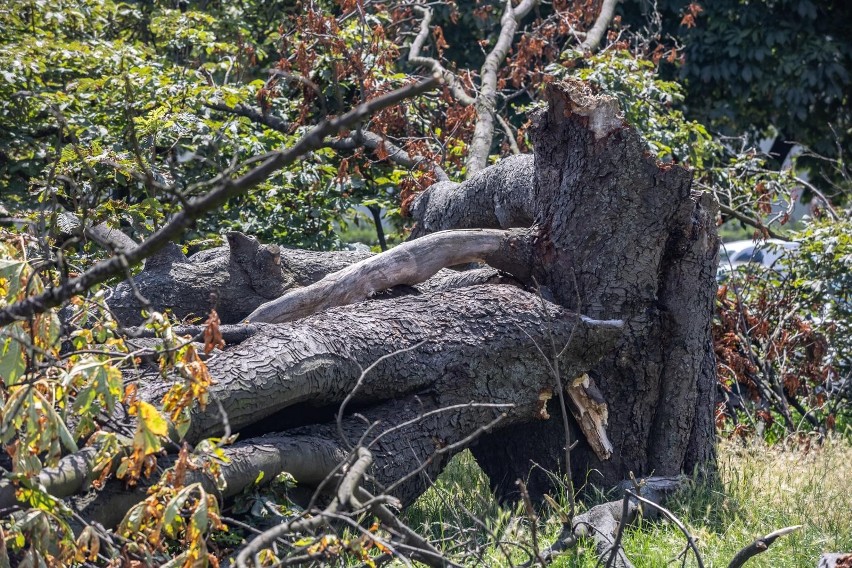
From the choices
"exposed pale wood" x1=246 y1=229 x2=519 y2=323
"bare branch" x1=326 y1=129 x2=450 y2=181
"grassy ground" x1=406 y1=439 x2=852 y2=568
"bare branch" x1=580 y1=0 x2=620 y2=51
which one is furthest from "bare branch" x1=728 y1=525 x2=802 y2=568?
"bare branch" x1=580 y1=0 x2=620 y2=51

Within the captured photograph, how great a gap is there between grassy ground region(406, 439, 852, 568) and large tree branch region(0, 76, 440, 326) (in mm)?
2049

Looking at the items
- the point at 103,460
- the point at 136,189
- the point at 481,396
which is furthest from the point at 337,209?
the point at 103,460

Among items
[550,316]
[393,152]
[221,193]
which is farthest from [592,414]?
[393,152]

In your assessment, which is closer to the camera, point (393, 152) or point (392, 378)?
point (392, 378)

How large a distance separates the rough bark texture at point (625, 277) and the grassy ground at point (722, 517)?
34cm

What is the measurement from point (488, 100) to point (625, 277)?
434cm

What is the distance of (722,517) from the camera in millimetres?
5074

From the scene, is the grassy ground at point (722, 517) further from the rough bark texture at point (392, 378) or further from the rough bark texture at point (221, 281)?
the rough bark texture at point (221, 281)

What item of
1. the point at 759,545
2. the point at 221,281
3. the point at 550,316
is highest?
the point at 221,281

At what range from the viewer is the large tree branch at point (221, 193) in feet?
6.75

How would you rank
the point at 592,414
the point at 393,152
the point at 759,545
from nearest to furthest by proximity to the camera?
the point at 759,545 < the point at 592,414 < the point at 393,152

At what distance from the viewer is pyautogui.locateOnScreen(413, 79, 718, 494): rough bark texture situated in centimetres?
540

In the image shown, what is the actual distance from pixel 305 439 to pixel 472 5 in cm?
989

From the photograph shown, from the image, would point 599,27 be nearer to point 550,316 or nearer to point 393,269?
point 393,269
